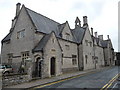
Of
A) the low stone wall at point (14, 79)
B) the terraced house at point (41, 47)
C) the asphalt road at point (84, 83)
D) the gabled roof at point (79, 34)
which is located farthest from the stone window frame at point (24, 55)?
the gabled roof at point (79, 34)

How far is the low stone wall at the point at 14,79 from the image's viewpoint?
9.51m

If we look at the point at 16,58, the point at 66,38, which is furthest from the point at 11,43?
the point at 66,38

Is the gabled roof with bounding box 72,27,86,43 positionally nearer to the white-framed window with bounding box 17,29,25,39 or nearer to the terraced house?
the terraced house

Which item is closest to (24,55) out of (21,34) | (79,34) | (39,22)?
(21,34)

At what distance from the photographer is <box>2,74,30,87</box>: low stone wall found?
9.51 metres

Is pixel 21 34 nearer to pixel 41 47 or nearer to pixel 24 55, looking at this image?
pixel 24 55

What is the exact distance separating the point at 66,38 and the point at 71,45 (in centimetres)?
223

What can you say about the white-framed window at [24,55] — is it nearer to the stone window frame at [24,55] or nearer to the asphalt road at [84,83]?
the stone window frame at [24,55]

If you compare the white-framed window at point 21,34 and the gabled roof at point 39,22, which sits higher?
the gabled roof at point 39,22

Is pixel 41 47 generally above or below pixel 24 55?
above

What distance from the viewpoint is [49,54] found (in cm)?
1505

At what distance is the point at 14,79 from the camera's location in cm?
1030

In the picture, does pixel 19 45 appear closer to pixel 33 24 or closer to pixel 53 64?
pixel 33 24

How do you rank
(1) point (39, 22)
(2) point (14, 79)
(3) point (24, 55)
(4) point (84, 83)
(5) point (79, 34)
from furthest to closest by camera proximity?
(5) point (79, 34) < (1) point (39, 22) < (3) point (24, 55) < (4) point (84, 83) < (2) point (14, 79)
